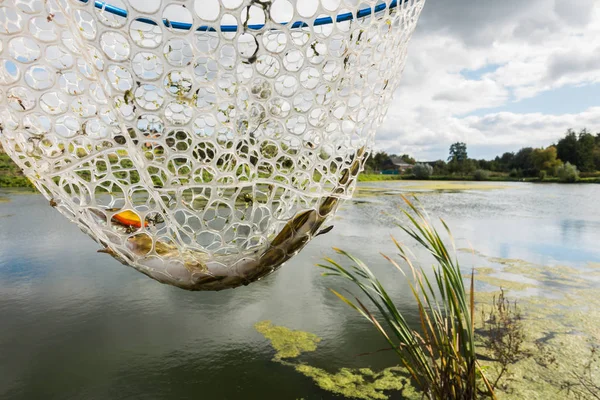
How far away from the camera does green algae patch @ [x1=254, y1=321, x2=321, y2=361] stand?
9.46ft

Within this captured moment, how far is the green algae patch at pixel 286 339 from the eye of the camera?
288 centimetres

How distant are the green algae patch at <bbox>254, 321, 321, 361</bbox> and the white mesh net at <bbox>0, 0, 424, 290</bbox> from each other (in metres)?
1.48

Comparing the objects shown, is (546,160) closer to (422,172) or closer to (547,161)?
(547,161)

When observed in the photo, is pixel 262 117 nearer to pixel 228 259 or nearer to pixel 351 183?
pixel 351 183

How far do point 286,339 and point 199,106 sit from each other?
2.27 m

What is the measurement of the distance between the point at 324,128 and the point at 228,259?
2.40 feet

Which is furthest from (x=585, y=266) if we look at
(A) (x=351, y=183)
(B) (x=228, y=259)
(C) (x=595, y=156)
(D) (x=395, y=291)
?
(C) (x=595, y=156)

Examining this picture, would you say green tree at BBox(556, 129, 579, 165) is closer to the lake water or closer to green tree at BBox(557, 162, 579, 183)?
green tree at BBox(557, 162, 579, 183)

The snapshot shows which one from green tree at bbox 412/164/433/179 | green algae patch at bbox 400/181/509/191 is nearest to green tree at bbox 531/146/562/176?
green tree at bbox 412/164/433/179

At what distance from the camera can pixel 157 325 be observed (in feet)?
10.7

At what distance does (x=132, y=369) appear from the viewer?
8.64 ft

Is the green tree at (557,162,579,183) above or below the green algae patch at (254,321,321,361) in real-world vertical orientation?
above

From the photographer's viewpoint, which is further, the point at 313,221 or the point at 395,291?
the point at 395,291

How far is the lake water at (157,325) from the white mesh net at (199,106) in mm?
752
